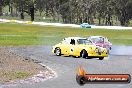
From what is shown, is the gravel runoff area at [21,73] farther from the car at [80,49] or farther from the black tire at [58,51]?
the black tire at [58,51]

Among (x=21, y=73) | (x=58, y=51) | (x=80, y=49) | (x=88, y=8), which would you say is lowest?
(x=58, y=51)

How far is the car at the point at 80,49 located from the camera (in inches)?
1052

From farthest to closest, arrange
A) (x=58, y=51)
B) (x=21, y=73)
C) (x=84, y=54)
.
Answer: (x=58, y=51) < (x=84, y=54) < (x=21, y=73)

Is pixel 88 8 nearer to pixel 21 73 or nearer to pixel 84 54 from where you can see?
pixel 84 54

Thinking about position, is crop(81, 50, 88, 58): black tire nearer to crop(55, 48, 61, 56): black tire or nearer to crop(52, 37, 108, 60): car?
crop(52, 37, 108, 60): car

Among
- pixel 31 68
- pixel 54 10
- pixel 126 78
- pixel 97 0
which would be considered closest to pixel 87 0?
pixel 97 0

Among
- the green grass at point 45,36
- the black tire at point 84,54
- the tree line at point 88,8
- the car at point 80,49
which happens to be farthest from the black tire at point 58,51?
the tree line at point 88,8

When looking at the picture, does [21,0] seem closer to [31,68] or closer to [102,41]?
[102,41]

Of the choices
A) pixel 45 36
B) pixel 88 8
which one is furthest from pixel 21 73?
pixel 88 8

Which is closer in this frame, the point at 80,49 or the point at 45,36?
the point at 80,49

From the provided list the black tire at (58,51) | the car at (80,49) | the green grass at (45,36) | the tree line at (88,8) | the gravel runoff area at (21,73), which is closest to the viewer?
the gravel runoff area at (21,73)

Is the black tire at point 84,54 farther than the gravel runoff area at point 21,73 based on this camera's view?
Yes

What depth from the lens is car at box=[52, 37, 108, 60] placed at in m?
26.7

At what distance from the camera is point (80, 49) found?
27406mm
